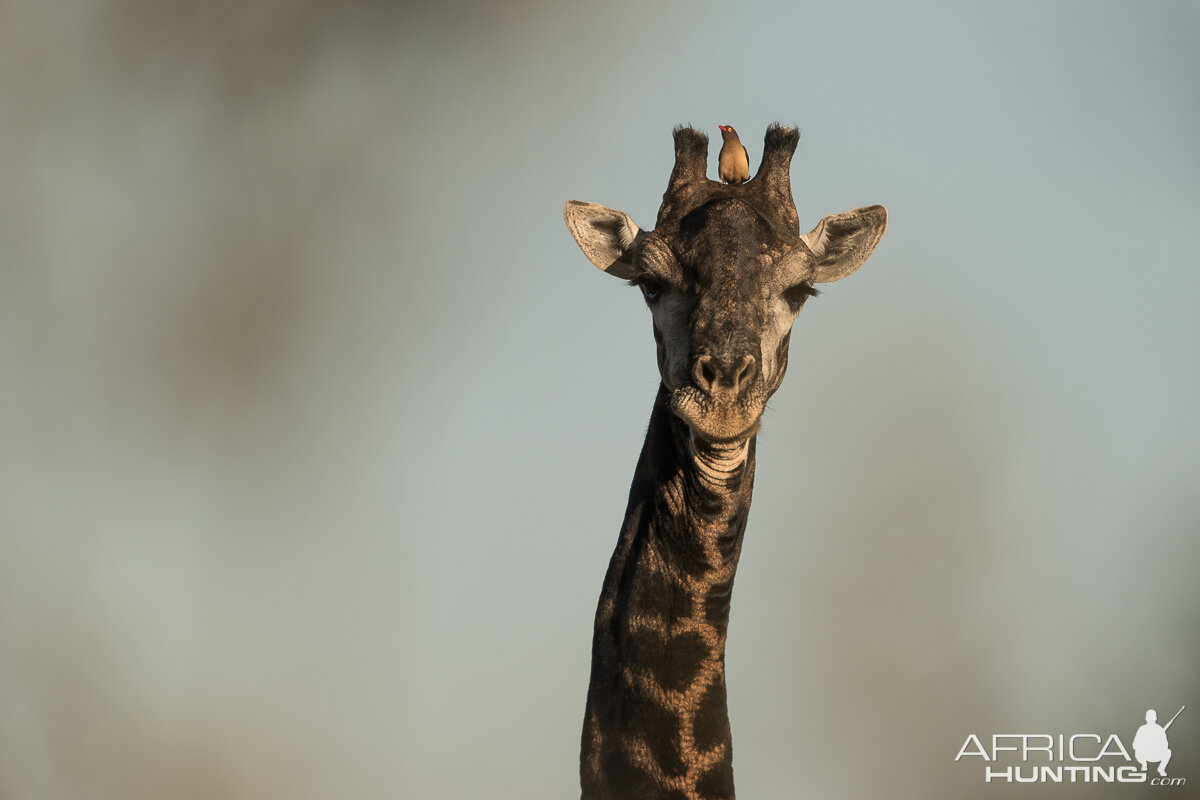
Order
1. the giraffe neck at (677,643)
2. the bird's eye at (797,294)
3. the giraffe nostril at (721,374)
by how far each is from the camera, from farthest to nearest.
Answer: the bird's eye at (797,294) < the giraffe neck at (677,643) < the giraffe nostril at (721,374)

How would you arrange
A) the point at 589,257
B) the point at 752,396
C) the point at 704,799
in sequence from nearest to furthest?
the point at 752,396 < the point at 704,799 < the point at 589,257

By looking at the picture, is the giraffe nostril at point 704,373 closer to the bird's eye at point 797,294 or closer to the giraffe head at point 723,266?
the giraffe head at point 723,266

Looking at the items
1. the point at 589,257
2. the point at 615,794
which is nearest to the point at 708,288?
the point at 589,257

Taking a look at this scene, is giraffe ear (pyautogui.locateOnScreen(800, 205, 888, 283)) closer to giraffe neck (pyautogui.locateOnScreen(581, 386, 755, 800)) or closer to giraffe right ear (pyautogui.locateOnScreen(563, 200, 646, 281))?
giraffe right ear (pyautogui.locateOnScreen(563, 200, 646, 281))

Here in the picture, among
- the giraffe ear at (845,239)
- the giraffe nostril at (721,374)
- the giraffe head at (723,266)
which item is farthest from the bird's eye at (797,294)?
the giraffe nostril at (721,374)

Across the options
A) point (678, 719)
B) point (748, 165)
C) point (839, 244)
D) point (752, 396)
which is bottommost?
point (678, 719)

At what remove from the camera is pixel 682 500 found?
9.17 meters

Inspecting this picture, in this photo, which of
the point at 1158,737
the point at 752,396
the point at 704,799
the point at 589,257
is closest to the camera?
the point at 752,396

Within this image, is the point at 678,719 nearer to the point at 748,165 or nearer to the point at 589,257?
the point at 589,257

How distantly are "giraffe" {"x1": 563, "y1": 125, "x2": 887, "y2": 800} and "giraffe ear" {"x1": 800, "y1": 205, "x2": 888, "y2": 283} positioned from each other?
250 millimetres

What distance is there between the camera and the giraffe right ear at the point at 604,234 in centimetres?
977

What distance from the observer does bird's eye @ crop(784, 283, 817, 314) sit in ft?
29.9

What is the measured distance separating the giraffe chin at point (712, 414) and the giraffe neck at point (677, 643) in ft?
1.59

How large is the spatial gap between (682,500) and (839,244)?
235cm
